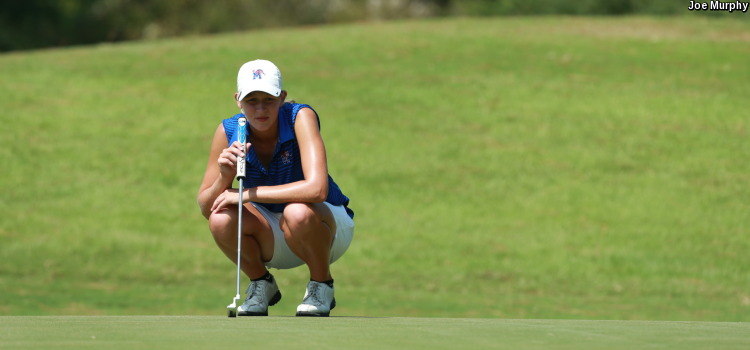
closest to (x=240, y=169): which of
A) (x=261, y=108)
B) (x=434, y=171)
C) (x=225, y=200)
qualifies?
(x=225, y=200)

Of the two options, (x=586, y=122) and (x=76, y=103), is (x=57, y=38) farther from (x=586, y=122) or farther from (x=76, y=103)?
(x=586, y=122)

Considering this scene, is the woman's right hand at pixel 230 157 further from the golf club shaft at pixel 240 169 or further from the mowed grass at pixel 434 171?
the mowed grass at pixel 434 171

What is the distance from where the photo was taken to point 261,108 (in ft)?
20.2

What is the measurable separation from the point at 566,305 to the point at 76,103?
11436 millimetres

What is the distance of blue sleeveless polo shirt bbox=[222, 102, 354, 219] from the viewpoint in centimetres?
628

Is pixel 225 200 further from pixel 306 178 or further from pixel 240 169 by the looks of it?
pixel 306 178

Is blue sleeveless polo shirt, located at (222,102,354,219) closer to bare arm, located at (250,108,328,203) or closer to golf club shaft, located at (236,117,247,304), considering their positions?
bare arm, located at (250,108,328,203)

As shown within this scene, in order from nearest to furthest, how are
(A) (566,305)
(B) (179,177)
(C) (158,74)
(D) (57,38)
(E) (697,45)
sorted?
1. (A) (566,305)
2. (B) (179,177)
3. (C) (158,74)
4. (E) (697,45)
5. (D) (57,38)

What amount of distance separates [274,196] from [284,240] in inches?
16.4

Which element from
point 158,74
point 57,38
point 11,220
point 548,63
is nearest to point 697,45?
point 548,63

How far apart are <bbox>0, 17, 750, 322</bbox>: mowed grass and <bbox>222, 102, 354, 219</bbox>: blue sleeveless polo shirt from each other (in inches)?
262

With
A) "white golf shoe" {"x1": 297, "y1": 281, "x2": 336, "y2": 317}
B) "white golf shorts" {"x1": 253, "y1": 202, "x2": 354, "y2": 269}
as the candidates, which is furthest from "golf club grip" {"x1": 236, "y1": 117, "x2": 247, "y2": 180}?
"white golf shoe" {"x1": 297, "y1": 281, "x2": 336, "y2": 317}

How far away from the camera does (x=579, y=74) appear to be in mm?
23547

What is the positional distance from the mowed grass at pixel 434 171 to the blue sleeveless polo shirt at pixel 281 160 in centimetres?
664
